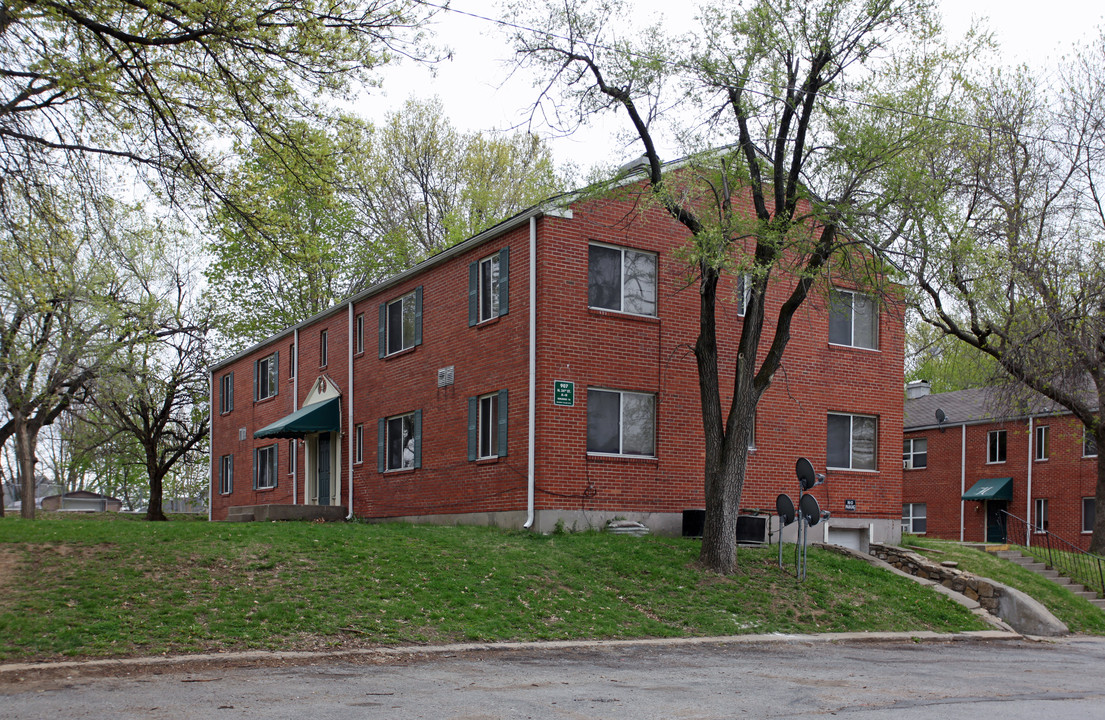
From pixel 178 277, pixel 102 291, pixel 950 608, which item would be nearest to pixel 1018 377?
pixel 950 608

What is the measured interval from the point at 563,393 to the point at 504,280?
270 cm

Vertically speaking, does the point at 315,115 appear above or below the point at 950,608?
above

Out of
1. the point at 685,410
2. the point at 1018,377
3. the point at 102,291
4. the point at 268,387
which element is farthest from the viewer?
the point at 268,387

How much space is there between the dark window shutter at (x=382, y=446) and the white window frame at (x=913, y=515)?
24407 millimetres

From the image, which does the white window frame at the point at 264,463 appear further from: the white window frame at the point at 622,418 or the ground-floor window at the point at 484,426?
the white window frame at the point at 622,418

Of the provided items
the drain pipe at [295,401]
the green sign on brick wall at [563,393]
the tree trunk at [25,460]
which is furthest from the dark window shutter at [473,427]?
the tree trunk at [25,460]

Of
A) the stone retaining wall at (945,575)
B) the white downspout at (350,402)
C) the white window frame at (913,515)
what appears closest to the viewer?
the stone retaining wall at (945,575)

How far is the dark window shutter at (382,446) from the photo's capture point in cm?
2461

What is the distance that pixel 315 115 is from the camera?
13.3 meters

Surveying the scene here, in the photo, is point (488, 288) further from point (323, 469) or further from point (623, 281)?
point (323, 469)

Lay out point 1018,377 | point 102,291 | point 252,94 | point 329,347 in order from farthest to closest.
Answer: point 102,291 < point 329,347 < point 1018,377 < point 252,94


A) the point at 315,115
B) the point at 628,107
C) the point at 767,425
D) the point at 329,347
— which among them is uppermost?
the point at 628,107

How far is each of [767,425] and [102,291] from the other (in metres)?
20.4

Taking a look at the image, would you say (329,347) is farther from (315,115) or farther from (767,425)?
(315,115)
